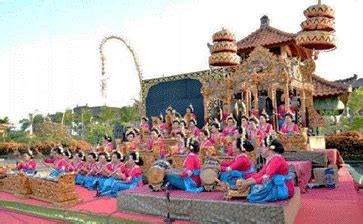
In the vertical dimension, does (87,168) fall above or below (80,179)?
above

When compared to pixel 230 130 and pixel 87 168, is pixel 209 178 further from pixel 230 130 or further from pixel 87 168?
pixel 87 168

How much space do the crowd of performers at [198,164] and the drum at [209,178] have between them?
4.5 inches

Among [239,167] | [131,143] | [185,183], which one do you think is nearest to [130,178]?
[185,183]

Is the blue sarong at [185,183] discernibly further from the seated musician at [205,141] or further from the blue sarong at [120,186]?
the seated musician at [205,141]

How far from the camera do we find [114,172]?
7.06 meters

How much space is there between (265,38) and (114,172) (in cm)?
1145

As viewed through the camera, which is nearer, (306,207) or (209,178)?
(306,207)

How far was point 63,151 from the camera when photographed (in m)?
9.20

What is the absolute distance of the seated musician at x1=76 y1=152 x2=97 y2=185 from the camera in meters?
8.45

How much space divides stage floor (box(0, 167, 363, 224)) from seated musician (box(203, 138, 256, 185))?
2.53 ft

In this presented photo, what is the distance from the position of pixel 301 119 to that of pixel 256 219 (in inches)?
271

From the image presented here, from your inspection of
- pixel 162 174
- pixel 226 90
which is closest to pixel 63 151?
pixel 162 174

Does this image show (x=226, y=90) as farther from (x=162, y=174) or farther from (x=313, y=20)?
(x=162, y=174)

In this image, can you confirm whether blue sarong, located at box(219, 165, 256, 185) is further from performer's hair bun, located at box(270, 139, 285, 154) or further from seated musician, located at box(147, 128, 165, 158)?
seated musician, located at box(147, 128, 165, 158)
